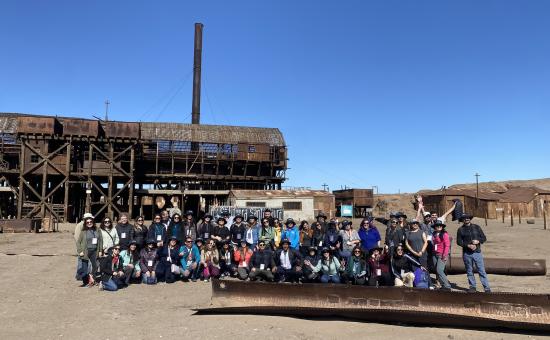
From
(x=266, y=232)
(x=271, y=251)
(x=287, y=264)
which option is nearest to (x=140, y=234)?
(x=266, y=232)

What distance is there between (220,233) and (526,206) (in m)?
45.4

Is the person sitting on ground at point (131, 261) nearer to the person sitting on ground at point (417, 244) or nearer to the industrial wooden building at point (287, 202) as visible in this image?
the person sitting on ground at point (417, 244)

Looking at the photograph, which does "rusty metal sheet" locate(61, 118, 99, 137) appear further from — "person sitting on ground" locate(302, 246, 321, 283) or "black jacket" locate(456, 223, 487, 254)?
"black jacket" locate(456, 223, 487, 254)

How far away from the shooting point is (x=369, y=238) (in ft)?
36.8

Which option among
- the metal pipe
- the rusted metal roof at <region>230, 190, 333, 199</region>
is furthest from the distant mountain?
the metal pipe

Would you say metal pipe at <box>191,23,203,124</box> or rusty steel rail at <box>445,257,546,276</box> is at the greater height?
metal pipe at <box>191,23,203,124</box>

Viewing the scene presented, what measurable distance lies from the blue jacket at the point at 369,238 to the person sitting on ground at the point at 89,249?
6.90 metres

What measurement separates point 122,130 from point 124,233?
2839 cm

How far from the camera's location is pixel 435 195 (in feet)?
154

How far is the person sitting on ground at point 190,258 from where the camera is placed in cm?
1151

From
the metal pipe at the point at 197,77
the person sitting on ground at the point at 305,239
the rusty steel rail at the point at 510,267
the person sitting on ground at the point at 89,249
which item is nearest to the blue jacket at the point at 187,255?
the person sitting on ground at the point at 89,249

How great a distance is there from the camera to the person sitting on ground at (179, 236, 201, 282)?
11508 mm

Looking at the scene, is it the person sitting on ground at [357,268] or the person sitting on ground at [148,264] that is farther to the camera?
the person sitting on ground at [148,264]

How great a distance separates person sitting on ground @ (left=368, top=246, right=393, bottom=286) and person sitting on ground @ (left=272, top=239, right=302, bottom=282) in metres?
1.94
